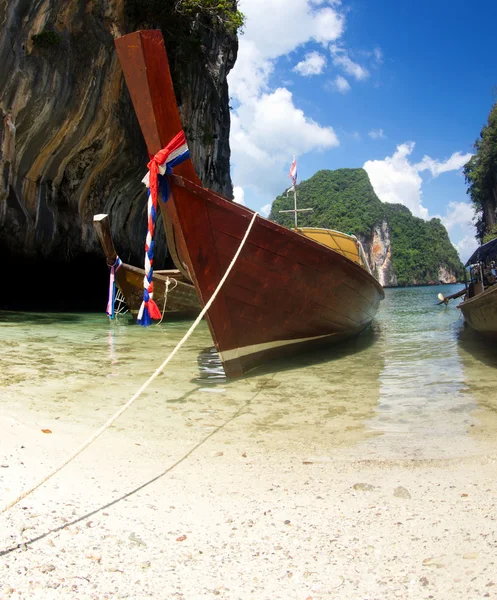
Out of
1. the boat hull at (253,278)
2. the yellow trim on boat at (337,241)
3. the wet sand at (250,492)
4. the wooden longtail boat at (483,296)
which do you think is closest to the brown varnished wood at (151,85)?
the boat hull at (253,278)

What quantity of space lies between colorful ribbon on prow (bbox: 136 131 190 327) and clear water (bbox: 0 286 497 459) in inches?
27.6

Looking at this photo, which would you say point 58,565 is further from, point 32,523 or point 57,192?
point 57,192

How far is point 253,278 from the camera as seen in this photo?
4.73 m

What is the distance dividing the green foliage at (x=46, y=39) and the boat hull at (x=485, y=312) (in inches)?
394

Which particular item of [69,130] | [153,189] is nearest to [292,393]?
[153,189]

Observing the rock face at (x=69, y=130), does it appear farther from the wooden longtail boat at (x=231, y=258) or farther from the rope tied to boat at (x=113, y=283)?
the wooden longtail boat at (x=231, y=258)

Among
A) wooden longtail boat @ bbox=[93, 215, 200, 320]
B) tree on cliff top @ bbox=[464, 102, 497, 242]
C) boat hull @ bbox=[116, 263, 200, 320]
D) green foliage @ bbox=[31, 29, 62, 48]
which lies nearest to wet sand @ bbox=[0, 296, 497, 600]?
wooden longtail boat @ bbox=[93, 215, 200, 320]

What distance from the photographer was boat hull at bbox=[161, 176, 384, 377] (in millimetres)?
4332

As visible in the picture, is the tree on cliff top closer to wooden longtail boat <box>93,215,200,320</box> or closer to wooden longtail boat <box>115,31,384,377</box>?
wooden longtail boat <box>93,215,200,320</box>

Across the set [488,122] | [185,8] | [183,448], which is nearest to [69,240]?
[185,8]

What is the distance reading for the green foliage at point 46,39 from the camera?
952 centimetres

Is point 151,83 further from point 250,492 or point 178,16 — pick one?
point 178,16

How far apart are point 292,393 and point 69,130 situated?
33.2 ft

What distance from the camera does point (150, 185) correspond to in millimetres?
3949
